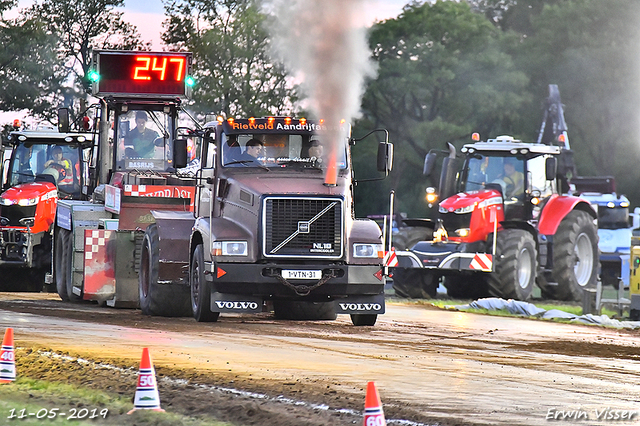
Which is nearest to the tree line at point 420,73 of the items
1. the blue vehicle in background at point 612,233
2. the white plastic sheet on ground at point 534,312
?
the blue vehicle in background at point 612,233

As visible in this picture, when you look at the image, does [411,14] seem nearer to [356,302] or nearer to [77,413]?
[356,302]

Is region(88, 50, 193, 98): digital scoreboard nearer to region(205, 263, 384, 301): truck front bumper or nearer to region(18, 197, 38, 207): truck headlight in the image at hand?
region(18, 197, 38, 207): truck headlight

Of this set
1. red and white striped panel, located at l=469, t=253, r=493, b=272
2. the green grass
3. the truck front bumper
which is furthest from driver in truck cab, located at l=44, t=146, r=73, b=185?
the green grass

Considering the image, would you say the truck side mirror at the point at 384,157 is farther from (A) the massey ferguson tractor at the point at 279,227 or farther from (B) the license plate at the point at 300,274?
(B) the license plate at the point at 300,274

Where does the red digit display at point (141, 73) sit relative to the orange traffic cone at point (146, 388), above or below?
above

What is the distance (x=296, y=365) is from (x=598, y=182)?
76.7ft

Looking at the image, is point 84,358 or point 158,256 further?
point 158,256

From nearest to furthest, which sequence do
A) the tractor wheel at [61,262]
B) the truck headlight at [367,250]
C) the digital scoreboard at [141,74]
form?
the truck headlight at [367,250] → the digital scoreboard at [141,74] → the tractor wheel at [61,262]

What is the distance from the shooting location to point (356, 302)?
1619 centimetres

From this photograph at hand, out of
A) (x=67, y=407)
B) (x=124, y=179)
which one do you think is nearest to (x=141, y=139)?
(x=124, y=179)

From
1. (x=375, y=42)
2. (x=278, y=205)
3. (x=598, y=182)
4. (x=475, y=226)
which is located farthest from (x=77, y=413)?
(x=375, y=42)

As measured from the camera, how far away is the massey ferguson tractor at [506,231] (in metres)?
23.6

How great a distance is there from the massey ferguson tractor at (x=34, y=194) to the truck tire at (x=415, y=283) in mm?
7159

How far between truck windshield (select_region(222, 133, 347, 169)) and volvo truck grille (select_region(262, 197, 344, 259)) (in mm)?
875
